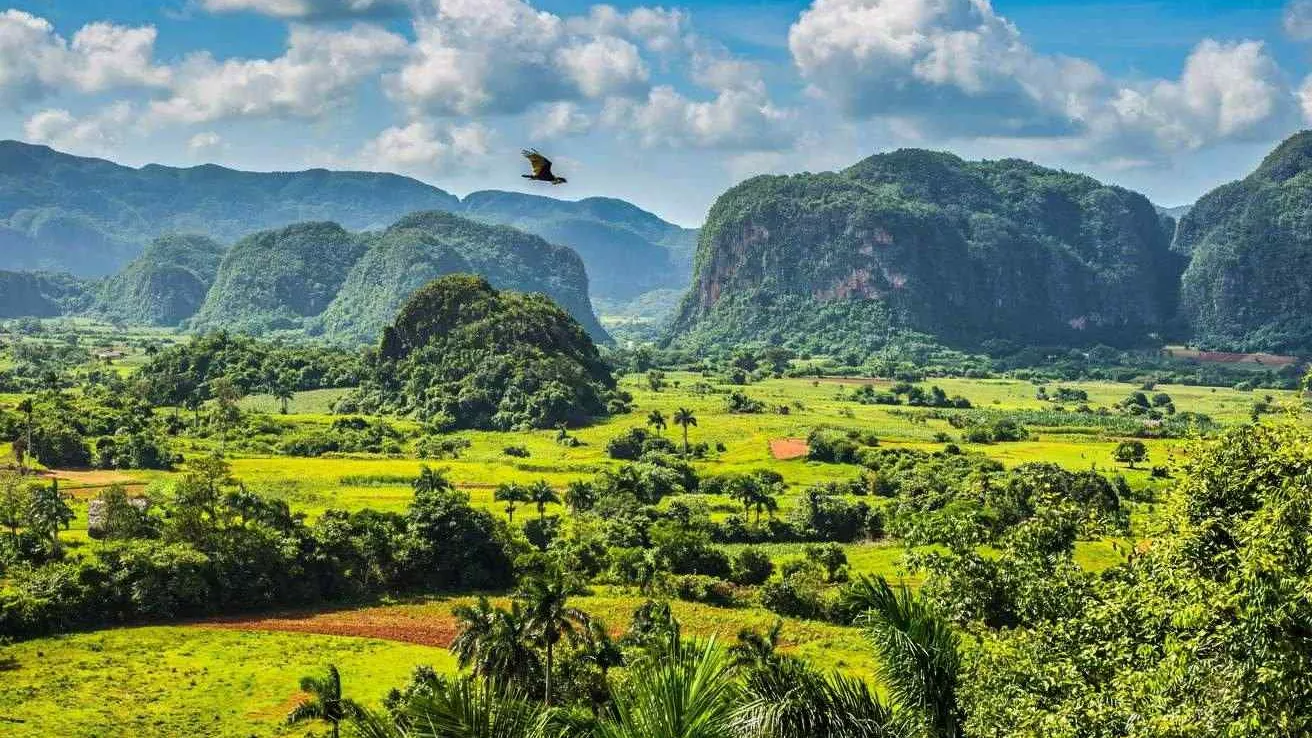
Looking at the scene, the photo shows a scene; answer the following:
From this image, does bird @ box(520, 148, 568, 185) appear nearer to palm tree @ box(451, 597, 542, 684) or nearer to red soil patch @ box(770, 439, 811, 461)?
palm tree @ box(451, 597, 542, 684)

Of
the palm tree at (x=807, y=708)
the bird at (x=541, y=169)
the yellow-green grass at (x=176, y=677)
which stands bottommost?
the yellow-green grass at (x=176, y=677)

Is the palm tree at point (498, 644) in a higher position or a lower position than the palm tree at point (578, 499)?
higher

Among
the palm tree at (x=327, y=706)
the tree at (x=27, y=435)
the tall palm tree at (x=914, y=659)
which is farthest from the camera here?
the tree at (x=27, y=435)

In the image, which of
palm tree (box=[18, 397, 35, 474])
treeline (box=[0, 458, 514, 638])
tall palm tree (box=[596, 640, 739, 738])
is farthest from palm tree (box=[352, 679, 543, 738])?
palm tree (box=[18, 397, 35, 474])

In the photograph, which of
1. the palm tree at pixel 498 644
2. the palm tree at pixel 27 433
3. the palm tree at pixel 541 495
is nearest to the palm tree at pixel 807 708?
the palm tree at pixel 498 644

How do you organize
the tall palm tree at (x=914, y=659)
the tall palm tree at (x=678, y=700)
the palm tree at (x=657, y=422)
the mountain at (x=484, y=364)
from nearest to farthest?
the tall palm tree at (x=678, y=700), the tall palm tree at (x=914, y=659), the palm tree at (x=657, y=422), the mountain at (x=484, y=364)

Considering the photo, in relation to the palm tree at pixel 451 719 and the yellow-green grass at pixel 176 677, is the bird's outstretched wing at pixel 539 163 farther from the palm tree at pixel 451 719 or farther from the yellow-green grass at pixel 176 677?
the yellow-green grass at pixel 176 677
